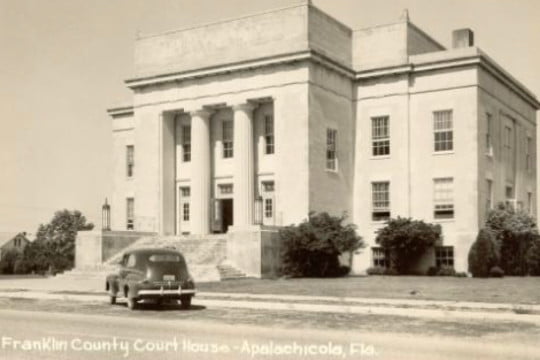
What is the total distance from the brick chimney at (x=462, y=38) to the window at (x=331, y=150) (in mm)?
10457

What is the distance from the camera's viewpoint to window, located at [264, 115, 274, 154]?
1722 inches

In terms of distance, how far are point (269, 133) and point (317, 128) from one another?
134 inches

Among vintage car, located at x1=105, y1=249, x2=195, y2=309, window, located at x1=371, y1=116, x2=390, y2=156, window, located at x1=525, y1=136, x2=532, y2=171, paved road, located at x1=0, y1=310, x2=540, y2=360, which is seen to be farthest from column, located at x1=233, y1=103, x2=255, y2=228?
paved road, located at x1=0, y1=310, x2=540, y2=360

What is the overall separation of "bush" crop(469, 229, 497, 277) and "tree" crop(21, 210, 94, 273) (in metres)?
33.0

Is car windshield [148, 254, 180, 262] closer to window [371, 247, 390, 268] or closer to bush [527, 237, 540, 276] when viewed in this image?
window [371, 247, 390, 268]

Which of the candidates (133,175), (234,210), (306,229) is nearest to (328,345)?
(306,229)

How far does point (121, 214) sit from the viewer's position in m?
52.0

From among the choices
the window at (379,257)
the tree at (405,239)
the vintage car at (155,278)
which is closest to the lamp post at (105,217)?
the tree at (405,239)

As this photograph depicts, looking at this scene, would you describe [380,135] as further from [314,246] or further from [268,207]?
[314,246]

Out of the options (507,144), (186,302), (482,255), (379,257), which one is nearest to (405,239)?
(379,257)

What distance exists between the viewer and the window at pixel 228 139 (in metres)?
45.3

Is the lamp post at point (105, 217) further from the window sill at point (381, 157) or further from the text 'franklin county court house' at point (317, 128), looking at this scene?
the window sill at point (381, 157)

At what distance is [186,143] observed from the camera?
155 ft

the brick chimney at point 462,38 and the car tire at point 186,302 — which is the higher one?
the brick chimney at point 462,38
